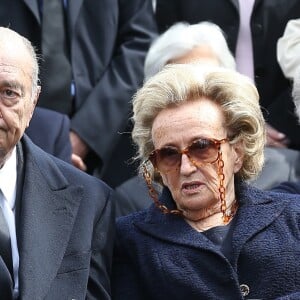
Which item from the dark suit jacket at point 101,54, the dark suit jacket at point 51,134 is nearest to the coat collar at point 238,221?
the dark suit jacket at point 51,134

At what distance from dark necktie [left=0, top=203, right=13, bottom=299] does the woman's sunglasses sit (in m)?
0.63

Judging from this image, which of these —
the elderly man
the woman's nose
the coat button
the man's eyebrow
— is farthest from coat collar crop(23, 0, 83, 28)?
the coat button

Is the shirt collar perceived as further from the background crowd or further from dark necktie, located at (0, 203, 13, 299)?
the background crowd

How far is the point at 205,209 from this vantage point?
3861 mm

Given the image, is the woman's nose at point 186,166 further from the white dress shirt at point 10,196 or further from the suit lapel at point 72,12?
the suit lapel at point 72,12

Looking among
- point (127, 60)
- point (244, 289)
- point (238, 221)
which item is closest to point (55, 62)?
point (127, 60)

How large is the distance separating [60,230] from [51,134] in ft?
3.84

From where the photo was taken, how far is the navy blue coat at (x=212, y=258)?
368 cm

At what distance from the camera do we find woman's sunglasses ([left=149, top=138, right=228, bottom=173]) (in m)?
3.77

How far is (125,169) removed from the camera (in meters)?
5.41

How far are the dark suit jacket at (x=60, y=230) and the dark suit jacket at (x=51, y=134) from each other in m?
0.80

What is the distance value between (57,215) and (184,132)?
0.56 meters

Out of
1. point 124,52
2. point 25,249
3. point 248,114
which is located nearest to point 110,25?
point 124,52

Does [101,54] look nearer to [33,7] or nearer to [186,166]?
[33,7]
